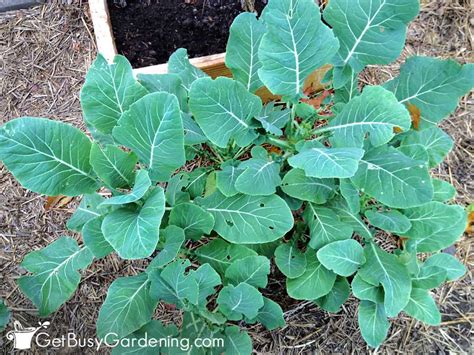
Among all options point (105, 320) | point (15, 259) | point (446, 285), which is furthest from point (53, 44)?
point (446, 285)

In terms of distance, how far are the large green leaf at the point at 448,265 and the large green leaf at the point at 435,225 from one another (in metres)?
0.05

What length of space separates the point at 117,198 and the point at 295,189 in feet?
1.71

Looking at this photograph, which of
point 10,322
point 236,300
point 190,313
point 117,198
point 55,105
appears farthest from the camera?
point 55,105

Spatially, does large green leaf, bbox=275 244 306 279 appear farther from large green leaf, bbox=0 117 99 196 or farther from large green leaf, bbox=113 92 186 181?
large green leaf, bbox=0 117 99 196

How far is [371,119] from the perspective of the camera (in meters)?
1.28

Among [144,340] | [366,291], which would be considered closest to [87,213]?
[144,340]

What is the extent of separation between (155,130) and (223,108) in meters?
0.23

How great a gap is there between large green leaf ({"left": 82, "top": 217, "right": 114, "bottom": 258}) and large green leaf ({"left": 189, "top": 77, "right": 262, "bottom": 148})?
1.27ft

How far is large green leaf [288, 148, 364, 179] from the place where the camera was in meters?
1.15

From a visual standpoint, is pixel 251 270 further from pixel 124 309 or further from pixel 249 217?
pixel 124 309

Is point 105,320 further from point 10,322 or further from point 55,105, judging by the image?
point 55,105

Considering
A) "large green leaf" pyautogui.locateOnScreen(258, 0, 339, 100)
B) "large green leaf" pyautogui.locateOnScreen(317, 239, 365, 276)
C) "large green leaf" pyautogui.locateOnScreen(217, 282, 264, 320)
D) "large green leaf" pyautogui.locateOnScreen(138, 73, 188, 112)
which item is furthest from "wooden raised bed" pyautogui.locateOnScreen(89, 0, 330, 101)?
"large green leaf" pyautogui.locateOnScreen(217, 282, 264, 320)

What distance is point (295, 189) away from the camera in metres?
1.39

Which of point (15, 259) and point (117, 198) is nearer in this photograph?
point (117, 198)
